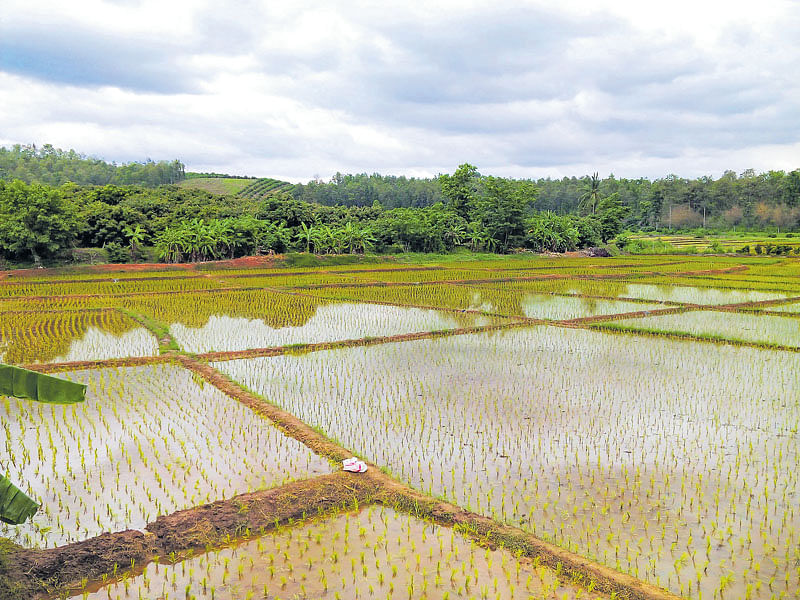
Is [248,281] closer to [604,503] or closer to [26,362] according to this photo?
[26,362]

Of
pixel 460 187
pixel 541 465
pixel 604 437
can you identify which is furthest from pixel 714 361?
pixel 460 187

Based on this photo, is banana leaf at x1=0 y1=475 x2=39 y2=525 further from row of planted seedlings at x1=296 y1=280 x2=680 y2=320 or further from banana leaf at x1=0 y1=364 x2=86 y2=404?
row of planted seedlings at x1=296 y1=280 x2=680 y2=320

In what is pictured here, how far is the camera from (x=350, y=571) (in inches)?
154

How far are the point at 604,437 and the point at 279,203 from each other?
30450 millimetres

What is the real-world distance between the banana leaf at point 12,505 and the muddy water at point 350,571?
2.33 ft

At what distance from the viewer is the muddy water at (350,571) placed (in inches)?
144

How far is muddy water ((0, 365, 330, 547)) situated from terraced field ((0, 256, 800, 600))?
29mm

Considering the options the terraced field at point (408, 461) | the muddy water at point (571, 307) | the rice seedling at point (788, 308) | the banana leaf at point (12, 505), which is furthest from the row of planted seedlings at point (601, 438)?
the rice seedling at point (788, 308)

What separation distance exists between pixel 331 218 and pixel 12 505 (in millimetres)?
33467

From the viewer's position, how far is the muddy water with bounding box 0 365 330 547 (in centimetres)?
466

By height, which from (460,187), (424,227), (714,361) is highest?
(460,187)

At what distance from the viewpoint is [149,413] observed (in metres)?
7.19

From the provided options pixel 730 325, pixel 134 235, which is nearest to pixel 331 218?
pixel 134 235

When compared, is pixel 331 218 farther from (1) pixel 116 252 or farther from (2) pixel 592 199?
(2) pixel 592 199
